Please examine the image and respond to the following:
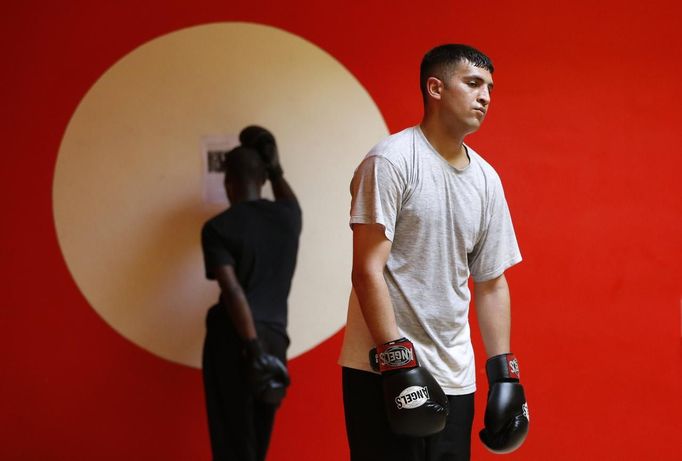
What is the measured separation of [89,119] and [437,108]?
1.53m

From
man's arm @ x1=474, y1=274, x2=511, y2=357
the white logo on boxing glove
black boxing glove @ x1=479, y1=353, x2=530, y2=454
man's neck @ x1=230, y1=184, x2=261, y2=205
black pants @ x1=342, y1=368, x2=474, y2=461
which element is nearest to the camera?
the white logo on boxing glove

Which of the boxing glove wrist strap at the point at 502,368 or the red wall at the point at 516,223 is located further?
the red wall at the point at 516,223

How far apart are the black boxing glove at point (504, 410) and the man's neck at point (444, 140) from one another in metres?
0.51

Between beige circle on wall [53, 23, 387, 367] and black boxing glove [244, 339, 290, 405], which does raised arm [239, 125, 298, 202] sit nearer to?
beige circle on wall [53, 23, 387, 367]

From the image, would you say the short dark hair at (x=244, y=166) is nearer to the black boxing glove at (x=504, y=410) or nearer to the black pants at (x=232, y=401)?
the black pants at (x=232, y=401)

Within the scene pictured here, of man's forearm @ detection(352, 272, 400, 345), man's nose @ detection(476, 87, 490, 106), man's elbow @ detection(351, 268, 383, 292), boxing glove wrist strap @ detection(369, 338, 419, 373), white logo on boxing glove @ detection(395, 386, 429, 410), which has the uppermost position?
man's nose @ detection(476, 87, 490, 106)

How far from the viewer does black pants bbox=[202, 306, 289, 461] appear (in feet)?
8.90

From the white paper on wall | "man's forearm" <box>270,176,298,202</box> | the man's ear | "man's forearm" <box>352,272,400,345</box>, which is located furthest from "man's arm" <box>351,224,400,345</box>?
the white paper on wall

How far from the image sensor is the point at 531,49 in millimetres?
3008

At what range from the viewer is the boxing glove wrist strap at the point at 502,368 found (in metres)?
2.01

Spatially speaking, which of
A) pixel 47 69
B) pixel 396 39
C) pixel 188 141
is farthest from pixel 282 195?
pixel 47 69

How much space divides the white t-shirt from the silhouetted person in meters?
0.86

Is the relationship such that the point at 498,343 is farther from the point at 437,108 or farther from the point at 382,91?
the point at 382,91

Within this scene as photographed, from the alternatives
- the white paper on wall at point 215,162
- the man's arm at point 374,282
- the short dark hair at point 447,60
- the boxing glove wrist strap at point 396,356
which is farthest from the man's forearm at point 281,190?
the boxing glove wrist strap at point 396,356
